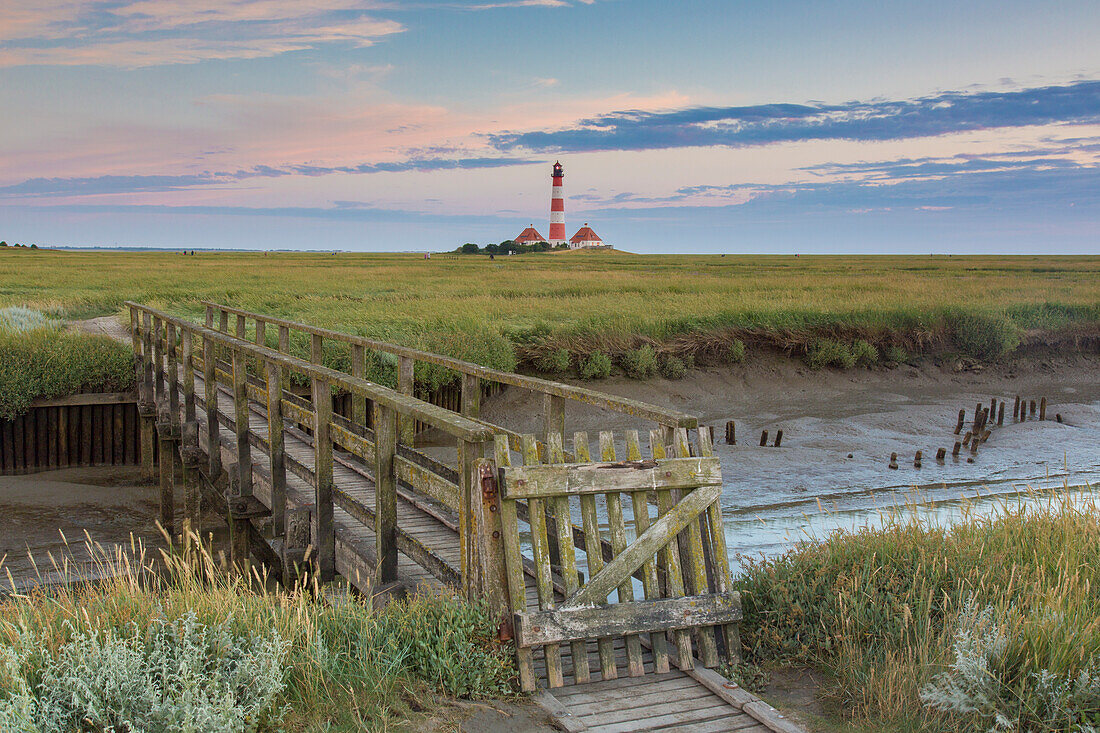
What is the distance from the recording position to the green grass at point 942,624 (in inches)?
176

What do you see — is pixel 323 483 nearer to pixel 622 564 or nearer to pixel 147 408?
pixel 622 564

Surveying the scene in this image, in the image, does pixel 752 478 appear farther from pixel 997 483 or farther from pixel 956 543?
pixel 956 543

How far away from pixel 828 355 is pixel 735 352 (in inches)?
116

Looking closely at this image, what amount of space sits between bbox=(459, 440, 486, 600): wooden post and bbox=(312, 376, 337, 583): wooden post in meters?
2.25

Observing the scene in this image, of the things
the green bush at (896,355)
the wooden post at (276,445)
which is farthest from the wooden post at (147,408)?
the green bush at (896,355)

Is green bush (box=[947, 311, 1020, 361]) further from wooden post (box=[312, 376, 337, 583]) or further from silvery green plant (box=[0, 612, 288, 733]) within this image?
silvery green plant (box=[0, 612, 288, 733])

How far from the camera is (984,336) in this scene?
2677 cm

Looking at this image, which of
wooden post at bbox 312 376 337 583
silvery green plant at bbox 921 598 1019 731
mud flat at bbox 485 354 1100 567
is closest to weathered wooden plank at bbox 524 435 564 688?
silvery green plant at bbox 921 598 1019 731

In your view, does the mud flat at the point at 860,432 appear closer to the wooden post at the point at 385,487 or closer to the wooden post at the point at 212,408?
the wooden post at the point at 385,487

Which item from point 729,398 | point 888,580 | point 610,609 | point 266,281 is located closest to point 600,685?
point 610,609

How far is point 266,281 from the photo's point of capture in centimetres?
4303

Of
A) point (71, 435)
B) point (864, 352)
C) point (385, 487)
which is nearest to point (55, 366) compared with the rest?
point (71, 435)

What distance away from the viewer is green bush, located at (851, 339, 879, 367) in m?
24.7

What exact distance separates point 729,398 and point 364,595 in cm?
1626
